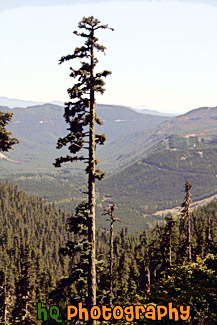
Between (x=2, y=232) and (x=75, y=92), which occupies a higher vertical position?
(x=75, y=92)

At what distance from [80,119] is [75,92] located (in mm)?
1720

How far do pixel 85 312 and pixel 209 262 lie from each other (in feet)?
38.0

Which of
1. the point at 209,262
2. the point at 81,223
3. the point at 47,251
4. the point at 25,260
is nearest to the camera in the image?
the point at 81,223

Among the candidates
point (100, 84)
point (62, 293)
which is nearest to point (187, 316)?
point (62, 293)

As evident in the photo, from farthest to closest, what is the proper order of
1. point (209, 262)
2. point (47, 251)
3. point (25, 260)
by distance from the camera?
point (47, 251), point (25, 260), point (209, 262)

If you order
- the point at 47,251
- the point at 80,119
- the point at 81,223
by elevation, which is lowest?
the point at 47,251

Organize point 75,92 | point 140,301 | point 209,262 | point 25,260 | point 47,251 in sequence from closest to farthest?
point 75,92
point 140,301
point 209,262
point 25,260
point 47,251

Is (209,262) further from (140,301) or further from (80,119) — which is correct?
(80,119)

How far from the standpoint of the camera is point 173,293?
21906mm

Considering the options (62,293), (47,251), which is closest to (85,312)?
(62,293)

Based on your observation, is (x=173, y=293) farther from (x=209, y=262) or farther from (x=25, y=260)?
(x=25, y=260)

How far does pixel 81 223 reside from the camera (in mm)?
19469

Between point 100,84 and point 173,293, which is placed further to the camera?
point 173,293

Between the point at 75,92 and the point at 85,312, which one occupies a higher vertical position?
the point at 75,92
